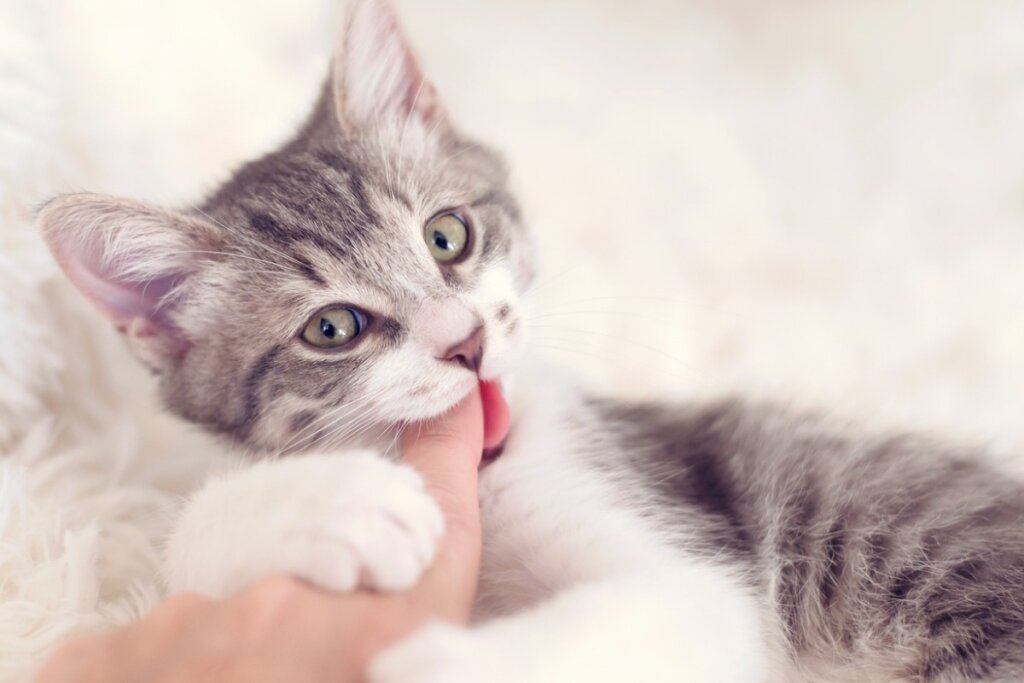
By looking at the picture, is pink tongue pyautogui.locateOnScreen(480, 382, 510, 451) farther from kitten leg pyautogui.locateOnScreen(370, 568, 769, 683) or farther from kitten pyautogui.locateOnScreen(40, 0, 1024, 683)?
kitten leg pyautogui.locateOnScreen(370, 568, 769, 683)

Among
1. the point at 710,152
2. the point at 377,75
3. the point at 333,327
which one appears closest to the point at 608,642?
the point at 333,327

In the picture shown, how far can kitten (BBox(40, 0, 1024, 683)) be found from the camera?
787 mm

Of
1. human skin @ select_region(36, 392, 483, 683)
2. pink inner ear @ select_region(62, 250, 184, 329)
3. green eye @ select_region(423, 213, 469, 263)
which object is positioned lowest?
human skin @ select_region(36, 392, 483, 683)

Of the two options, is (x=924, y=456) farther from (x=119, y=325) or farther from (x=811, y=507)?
(x=119, y=325)

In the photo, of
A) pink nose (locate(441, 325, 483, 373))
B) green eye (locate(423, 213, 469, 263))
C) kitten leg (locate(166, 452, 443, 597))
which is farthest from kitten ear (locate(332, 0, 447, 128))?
kitten leg (locate(166, 452, 443, 597))

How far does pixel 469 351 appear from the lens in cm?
91

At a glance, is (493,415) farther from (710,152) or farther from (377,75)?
(710,152)

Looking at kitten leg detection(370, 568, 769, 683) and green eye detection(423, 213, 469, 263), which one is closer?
kitten leg detection(370, 568, 769, 683)

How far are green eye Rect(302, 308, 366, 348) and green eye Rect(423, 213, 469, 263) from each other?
13cm

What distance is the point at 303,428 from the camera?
0.97 m

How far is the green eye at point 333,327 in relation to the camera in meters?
0.97

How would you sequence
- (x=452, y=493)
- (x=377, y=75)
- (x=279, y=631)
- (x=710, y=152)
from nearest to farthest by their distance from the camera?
(x=279, y=631) < (x=452, y=493) < (x=377, y=75) < (x=710, y=152)

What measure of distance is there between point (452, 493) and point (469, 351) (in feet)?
0.56

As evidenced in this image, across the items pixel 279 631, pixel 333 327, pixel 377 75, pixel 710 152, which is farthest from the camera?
pixel 710 152
